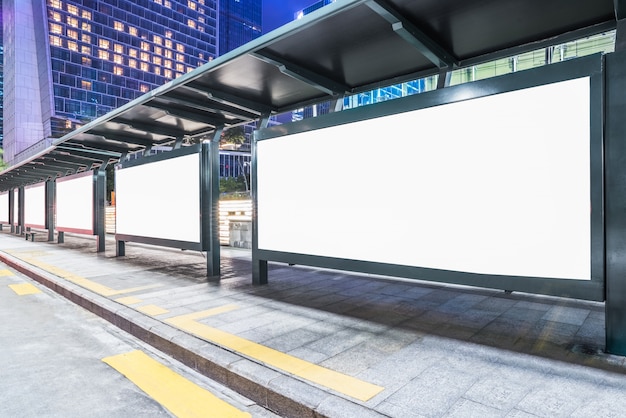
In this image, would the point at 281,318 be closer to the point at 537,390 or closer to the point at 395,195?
the point at 395,195

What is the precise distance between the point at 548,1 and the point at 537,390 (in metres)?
3.33

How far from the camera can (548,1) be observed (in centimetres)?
344

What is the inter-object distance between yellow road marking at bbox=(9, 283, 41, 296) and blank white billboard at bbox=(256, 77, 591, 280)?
17.0ft

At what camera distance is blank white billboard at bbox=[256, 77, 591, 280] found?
2.90m

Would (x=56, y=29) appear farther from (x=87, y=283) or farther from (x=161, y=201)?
(x=87, y=283)

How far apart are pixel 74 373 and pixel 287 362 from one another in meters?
1.89

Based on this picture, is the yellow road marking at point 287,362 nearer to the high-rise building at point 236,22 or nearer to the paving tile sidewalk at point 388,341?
the paving tile sidewalk at point 388,341

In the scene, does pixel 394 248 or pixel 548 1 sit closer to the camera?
pixel 548 1

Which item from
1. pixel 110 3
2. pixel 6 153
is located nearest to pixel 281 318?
pixel 6 153

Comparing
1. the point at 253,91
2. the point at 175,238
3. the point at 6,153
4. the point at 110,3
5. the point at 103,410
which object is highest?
the point at 110,3

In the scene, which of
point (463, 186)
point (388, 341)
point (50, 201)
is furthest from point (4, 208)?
point (463, 186)

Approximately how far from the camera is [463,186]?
134 inches

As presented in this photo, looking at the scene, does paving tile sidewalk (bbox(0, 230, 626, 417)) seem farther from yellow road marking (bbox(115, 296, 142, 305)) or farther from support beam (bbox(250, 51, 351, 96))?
support beam (bbox(250, 51, 351, 96))

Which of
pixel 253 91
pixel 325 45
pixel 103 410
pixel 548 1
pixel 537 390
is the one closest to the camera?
pixel 537 390
